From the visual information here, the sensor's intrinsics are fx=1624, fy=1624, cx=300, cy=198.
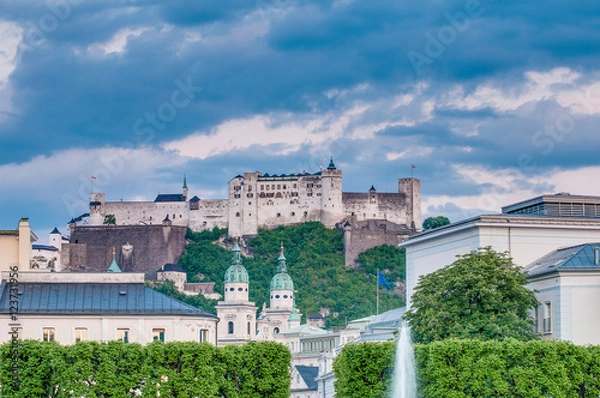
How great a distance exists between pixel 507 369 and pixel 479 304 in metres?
7.14

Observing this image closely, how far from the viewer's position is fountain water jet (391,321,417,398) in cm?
6581

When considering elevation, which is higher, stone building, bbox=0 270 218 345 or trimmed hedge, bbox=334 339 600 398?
stone building, bbox=0 270 218 345

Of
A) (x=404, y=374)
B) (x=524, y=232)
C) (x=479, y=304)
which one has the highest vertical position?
(x=524, y=232)

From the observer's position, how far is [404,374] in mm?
66500

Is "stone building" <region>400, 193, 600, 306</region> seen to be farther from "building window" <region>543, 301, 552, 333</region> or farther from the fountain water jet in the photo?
the fountain water jet

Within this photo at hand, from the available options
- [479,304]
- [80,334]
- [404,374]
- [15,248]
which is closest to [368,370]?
[404,374]

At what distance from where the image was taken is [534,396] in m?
63.8

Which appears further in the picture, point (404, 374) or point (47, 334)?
point (47, 334)

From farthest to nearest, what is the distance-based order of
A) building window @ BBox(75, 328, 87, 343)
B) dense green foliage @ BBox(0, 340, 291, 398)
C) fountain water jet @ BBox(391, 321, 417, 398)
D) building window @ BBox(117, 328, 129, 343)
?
building window @ BBox(117, 328, 129, 343), building window @ BBox(75, 328, 87, 343), dense green foliage @ BBox(0, 340, 291, 398), fountain water jet @ BBox(391, 321, 417, 398)

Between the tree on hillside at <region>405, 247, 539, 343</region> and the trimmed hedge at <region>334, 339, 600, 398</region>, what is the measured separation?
4.51 m

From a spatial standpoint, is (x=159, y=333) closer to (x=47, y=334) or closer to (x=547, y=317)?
(x=47, y=334)

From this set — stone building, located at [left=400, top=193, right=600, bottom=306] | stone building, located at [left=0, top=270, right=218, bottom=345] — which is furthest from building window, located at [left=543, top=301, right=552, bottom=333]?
stone building, located at [left=0, top=270, right=218, bottom=345]

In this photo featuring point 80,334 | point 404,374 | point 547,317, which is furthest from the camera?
point 80,334

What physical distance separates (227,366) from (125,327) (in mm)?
13862
